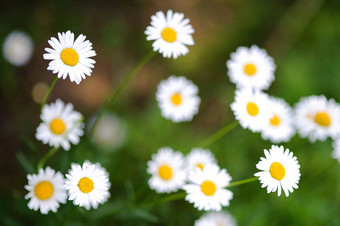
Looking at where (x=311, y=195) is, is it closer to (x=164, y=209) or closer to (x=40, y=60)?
(x=164, y=209)

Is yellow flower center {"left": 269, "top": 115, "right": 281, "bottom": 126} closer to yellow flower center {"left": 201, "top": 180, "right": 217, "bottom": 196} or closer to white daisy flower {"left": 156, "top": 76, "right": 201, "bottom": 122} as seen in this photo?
white daisy flower {"left": 156, "top": 76, "right": 201, "bottom": 122}

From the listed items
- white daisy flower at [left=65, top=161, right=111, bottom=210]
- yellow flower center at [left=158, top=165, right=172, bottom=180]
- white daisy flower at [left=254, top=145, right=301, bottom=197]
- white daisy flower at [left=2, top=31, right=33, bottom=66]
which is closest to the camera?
white daisy flower at [left=65, top=161, right=111, bottom=210]

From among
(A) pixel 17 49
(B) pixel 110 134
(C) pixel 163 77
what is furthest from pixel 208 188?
(A) pixel 17 49

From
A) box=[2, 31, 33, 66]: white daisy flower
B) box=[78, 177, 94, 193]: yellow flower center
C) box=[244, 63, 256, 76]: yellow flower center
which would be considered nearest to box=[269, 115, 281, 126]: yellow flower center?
box=[244, 63, 256, 76]: yellow flower center

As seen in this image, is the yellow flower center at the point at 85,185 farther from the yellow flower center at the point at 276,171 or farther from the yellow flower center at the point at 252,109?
the yellow flower center at the point at 252,109

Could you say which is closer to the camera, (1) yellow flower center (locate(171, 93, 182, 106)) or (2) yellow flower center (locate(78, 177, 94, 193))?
(2) yellow flower center (locate(78, 177, 94, 193))

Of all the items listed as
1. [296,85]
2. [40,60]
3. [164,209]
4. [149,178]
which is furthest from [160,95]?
[296,85]
